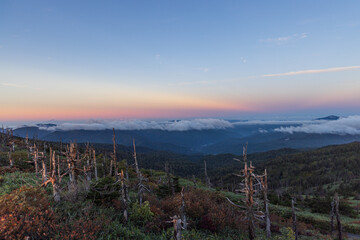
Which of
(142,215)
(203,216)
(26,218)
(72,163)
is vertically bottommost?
(203,216)

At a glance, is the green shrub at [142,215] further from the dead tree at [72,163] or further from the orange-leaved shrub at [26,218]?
the orange-leaved shrub at [26,218]

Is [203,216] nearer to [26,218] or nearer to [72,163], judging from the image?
[26,218]

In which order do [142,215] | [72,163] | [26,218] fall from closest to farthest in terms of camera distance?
[26,218] → [142,215] → [72,163]

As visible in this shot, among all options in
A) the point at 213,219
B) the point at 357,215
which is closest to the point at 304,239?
the point at 213,219

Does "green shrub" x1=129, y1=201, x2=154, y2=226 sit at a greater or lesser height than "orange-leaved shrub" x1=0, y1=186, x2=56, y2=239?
lesser

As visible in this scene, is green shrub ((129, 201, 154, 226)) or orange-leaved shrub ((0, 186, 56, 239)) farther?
green shrub ((129, 201, 154, 226))

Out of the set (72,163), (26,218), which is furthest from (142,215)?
(72,163)

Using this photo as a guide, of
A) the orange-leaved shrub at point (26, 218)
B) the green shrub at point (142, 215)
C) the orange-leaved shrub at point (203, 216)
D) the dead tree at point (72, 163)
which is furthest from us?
the orange-leaved shrub at point (203, 216)

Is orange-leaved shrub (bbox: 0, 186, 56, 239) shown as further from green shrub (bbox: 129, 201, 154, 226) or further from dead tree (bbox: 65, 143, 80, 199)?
green shrub (bbox: 129, 201, 154, 226)

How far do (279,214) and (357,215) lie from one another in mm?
25869

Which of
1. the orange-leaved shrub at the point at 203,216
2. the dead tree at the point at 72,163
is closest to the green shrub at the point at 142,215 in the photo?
the orange-leaved shrub at the point at 203,216

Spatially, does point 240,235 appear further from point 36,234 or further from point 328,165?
point 328,165

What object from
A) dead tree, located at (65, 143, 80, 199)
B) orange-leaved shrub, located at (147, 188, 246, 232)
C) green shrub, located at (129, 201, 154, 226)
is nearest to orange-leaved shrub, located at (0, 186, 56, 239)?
dead tree, located at (65, 143, 80, 199)

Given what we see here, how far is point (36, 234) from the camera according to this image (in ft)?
29.0
